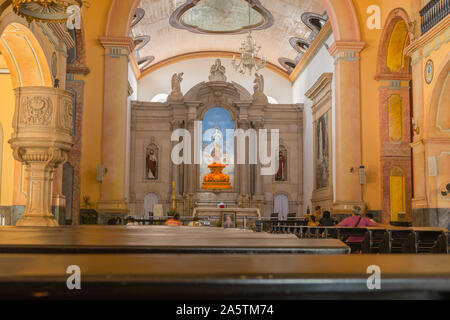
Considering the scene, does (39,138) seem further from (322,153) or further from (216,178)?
(216,178)

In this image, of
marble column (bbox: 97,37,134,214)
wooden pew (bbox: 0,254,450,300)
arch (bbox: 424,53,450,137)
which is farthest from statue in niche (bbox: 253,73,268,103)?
wooden pew (bbox: 0,254,450,300)

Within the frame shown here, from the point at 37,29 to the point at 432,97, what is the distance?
7899 mm

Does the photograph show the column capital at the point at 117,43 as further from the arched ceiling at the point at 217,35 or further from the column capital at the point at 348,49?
the column capital at the point at 348,49

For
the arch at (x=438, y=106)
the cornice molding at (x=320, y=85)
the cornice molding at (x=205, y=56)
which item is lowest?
the arch at (x=438, y=106)

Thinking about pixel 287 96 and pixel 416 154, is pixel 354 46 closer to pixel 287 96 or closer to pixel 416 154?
pixel 416 154

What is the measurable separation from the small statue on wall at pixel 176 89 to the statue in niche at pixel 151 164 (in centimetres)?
241

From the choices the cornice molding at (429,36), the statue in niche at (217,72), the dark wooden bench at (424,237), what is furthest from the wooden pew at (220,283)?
the statue in niche at (217,72)

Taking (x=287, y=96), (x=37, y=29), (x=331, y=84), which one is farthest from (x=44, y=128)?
(x=287, y=96)

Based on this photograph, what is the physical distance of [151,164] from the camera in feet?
74.2

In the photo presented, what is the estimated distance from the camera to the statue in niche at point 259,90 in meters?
23.1

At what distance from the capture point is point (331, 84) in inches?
679

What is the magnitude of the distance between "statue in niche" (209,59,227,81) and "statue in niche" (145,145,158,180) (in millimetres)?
4068

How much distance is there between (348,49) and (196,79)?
10848 mm

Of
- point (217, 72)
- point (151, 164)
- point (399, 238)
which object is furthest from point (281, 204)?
point (399, 238)
